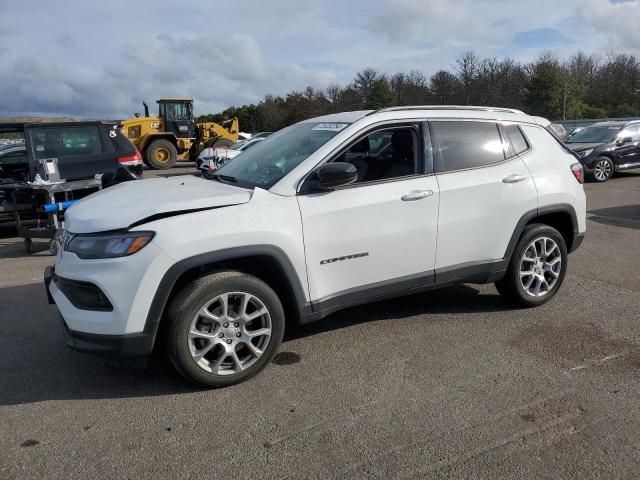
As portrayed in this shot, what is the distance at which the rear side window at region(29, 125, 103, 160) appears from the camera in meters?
8.50

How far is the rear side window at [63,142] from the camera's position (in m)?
8.50

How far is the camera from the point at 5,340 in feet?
14.3

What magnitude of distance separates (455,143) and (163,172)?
20.4 meters

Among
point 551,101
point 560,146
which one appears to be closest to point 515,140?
point 560,146

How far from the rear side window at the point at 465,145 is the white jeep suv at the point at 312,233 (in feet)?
0.04

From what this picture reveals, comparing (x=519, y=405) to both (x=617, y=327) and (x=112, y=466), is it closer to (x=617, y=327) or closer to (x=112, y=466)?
(x=617, y=327)

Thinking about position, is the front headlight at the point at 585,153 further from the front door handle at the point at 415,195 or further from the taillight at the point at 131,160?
the front door handle at the point at 415,195

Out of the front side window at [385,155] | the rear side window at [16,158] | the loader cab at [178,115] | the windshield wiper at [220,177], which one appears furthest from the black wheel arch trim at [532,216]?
the loader cab at [178,115]

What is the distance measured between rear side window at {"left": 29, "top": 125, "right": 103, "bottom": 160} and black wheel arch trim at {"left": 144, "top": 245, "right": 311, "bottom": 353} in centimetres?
641

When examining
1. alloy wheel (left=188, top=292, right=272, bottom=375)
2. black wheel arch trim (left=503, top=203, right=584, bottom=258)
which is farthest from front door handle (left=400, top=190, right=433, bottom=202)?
alloy wheel (left=188, top=292, right=272, bottom=375)

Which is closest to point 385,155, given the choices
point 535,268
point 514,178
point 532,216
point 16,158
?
point 514,178

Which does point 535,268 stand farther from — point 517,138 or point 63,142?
point 63,142

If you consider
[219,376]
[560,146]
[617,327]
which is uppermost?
[560,146]

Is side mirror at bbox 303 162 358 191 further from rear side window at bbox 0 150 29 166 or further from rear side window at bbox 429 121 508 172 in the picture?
rear side window at bbox 0 150 29 166
